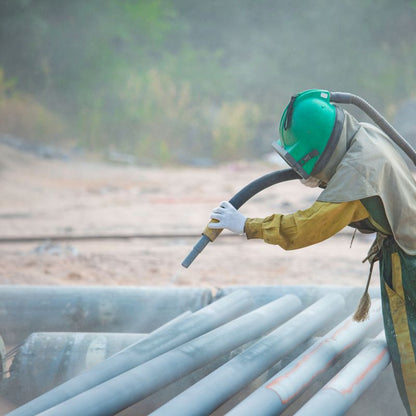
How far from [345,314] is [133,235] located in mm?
3524

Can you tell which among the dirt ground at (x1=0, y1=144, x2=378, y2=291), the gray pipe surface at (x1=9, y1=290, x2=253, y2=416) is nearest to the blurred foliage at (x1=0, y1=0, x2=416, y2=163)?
the dirt ground at (x1=0, y1=144, x2=378, y2=291)

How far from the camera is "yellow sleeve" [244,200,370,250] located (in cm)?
200

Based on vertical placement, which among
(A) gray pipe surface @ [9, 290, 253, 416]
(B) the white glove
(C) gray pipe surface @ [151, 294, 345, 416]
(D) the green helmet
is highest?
(D) the green helmet

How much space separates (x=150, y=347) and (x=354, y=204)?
3.36 feet

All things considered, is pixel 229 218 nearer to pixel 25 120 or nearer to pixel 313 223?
pixel 313 223

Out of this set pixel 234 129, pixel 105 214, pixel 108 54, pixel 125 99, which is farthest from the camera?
pixel 108 54

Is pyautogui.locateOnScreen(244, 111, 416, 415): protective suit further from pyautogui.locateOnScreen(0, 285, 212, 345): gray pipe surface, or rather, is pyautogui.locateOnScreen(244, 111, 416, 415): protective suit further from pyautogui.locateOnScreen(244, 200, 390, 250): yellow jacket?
Result: pyautogui.locateOnScreen(0, 285, 212, 345): gray pipe surface

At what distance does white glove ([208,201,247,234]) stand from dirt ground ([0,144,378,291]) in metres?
2.41

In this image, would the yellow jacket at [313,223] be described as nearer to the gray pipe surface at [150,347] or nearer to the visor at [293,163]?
the visor at [293,163]

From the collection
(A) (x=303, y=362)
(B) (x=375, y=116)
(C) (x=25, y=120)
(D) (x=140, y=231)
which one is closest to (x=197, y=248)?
(A) (x=303, y=362)

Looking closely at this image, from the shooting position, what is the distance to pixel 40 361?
261 centimetres

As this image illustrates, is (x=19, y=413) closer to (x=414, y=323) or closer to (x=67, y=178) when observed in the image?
(x=414, y=323)

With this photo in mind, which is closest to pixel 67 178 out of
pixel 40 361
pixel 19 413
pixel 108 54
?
pixel 108 54

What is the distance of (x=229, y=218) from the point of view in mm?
2168
